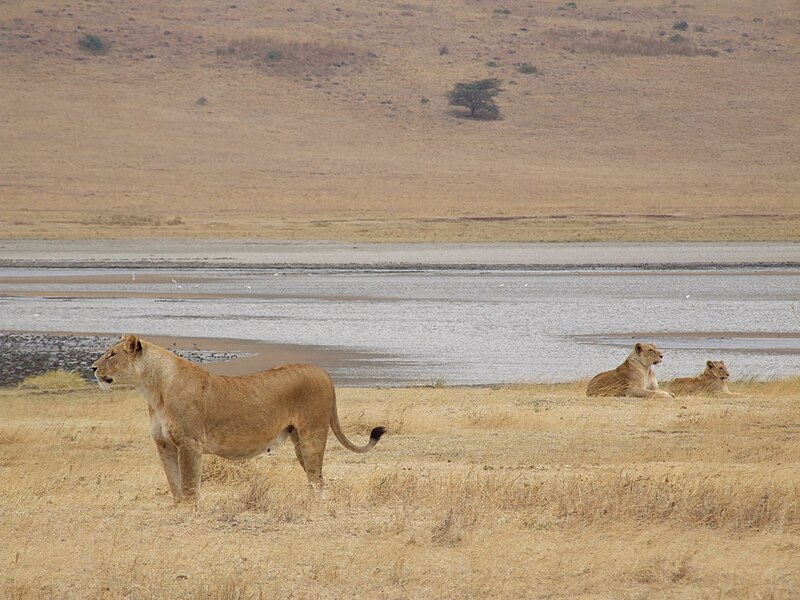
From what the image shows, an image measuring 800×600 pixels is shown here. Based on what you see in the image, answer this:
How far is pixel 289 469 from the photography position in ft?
37.3

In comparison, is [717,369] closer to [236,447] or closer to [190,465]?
[236,447]

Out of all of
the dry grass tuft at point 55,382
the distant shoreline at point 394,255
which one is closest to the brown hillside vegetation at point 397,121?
the distant shoreline at point 394,255

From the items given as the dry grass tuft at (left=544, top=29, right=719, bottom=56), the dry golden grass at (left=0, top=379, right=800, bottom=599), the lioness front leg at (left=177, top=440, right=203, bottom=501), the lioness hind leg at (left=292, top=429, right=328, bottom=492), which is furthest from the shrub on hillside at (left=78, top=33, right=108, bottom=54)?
the lioness front leg at (left=177, top=440, right=203, bottom=501)

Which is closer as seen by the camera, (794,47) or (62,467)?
(62,467)

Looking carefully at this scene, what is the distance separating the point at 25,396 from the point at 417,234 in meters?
39.0

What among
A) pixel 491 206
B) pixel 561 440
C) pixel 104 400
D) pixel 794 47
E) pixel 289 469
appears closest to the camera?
pixel 289 469

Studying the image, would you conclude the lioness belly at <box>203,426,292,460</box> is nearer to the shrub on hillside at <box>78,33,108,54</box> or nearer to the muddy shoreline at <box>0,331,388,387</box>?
the muddy shoreline at <box>0,331,388,387</box>

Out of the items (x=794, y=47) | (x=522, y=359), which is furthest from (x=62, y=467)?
(x=794, y=47)

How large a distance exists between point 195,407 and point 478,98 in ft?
281

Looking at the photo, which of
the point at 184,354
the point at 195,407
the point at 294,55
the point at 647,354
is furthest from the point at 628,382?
the point at 294,55

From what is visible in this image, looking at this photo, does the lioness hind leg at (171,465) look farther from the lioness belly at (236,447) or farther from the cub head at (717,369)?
the cub head at (717,369)

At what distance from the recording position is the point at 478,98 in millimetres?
93188

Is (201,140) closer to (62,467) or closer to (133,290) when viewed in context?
(133,290)

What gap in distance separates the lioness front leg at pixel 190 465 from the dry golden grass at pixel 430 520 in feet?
0.60
